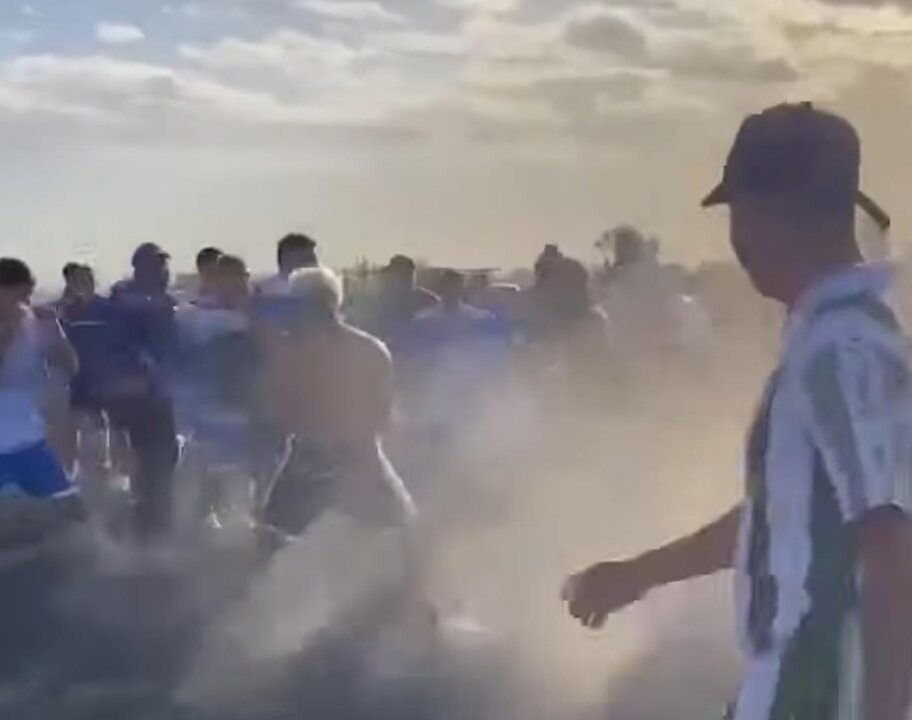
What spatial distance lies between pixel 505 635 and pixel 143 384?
2049 mm

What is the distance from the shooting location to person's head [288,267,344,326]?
5.00m

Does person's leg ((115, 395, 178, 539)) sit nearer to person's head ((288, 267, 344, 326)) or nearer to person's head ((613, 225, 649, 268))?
person's head ((613, 225, 649, 268))

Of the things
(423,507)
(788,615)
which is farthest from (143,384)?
(788,615)

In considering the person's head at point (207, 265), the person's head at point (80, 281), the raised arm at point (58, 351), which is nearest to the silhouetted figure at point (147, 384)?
the person's head at point (207, 265)

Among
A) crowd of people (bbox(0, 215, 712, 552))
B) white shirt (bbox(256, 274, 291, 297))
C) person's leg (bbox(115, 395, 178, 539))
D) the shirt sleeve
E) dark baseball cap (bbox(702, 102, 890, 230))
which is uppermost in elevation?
dark baseball cap (bbox(702, 102, 890, 230))

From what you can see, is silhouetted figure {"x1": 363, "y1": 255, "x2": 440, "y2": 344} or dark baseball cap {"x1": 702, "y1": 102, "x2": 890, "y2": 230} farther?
silhouetted figure {"x1": 363, "y1": 255, "x2": 440, "y2": 344}

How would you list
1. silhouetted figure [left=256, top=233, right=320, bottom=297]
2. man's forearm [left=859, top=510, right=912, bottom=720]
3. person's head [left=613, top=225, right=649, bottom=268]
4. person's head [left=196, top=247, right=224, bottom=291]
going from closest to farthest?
man's forearm [left=859, top=510, right=912, bottom=720] < silhouetted figure [left=256, top=233, right=320, bottom=297] < person's head [left=196, top=247, right=224, bottom=291] < person's head [left=613, top=225, right=649, bottom=268]

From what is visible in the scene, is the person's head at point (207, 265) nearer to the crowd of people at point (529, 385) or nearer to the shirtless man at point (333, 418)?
A: the crowd of people at point (529, 385)

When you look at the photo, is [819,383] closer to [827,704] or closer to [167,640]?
[827,704]

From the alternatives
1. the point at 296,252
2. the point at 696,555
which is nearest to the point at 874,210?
the point at 696,555

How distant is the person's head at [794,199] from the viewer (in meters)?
2.00

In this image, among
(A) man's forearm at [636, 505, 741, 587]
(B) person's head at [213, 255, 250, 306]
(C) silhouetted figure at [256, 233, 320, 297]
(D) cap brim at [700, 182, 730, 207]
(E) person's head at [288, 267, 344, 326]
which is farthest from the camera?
(B) person's head at [213, 255, 250, 306]

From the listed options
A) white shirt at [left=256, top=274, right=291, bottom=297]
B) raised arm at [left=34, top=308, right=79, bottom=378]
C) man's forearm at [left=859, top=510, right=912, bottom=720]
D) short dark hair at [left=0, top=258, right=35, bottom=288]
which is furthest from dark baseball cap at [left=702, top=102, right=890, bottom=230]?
raised arm at [left=34, top=308, right=79, bottom=378]

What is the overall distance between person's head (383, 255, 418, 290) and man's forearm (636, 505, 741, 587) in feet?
15.2
